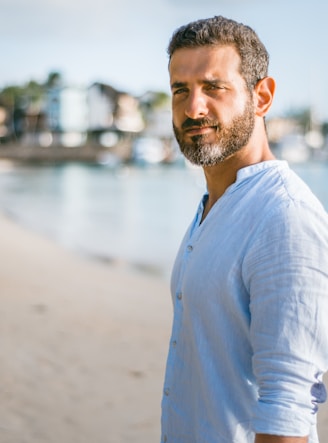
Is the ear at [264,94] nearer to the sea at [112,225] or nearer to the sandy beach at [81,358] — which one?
the sandy beach at [81,358]

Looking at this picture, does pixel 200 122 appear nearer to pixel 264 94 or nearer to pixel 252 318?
pixel 264 94

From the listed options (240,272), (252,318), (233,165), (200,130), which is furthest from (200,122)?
(252,318)

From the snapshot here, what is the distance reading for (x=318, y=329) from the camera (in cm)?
126

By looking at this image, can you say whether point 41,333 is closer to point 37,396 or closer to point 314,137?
point 37,396

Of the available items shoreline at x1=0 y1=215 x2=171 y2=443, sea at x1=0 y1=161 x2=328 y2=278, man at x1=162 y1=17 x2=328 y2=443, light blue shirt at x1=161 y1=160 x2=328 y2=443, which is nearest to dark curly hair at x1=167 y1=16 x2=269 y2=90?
man at x1=162 y1=17 x2=328 y2=443

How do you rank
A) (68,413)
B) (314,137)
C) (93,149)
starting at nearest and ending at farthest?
(68,413)
(93,149)
(314,137)

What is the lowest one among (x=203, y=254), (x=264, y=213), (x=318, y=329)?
(x=318, y=329)

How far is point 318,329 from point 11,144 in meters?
107

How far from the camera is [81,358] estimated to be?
582 centimetres

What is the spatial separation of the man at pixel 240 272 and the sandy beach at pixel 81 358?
2951mm

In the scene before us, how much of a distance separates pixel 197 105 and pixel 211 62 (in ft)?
0.37

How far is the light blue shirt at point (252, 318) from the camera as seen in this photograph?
1247mm

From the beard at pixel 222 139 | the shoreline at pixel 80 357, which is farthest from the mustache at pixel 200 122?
the shoreline at pixel 80 357

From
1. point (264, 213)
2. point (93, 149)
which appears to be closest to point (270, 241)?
point (264, 213)
